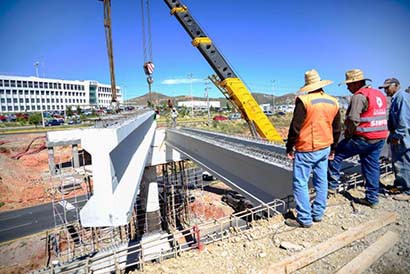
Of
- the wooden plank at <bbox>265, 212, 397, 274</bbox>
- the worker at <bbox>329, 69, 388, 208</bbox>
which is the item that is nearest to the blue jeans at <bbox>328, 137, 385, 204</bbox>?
the worker at <bbox>329, 69, 388, 208</bbox>

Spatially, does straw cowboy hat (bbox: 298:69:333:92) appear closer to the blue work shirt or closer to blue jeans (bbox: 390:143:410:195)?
the blue work shirt

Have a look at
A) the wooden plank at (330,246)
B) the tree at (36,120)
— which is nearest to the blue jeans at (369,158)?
the wooden plank at (330,246)

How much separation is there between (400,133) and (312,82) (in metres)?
2.19

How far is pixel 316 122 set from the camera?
3.15m

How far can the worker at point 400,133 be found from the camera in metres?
4.04

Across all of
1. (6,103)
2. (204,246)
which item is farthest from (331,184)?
(6,103)

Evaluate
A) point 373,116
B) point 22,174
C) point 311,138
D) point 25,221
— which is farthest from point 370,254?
point 22,174

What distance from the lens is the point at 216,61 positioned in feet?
43.0

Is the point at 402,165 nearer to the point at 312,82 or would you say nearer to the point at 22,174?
the point at 312,82

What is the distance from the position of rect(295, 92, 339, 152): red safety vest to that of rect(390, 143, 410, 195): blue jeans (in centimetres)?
207

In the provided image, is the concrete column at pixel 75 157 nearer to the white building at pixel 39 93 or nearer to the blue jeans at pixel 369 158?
the blue jeans at pixel 369 158

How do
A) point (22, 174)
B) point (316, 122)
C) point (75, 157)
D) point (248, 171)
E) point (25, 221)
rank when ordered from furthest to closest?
point (22, 174)
point (25, 221)
point (75, 157)
point (248, 171)
point (316, 122)

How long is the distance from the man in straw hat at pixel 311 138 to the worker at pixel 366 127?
0.53 m

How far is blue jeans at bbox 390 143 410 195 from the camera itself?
4.21m
